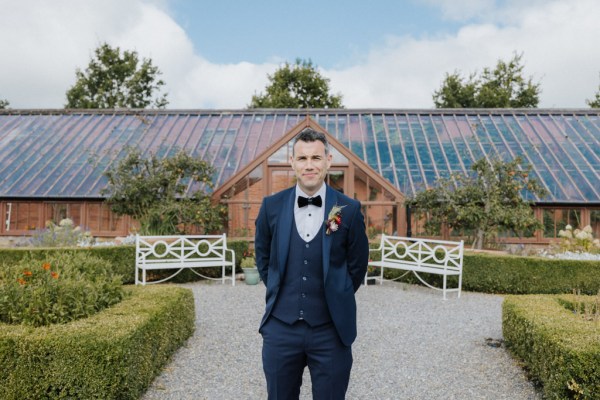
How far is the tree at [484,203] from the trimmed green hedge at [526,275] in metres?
1.70

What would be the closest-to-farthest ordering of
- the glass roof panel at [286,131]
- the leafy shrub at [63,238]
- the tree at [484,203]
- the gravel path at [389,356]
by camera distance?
the gravel path at [389,356]
the leafy shrub at [63,238]
the tree at [484,203]
the glass roof panel at [286,131]

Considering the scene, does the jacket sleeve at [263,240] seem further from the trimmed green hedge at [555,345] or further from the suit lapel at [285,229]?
the trimmed green hedge at [555,345]

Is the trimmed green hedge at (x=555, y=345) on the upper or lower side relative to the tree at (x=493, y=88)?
lower

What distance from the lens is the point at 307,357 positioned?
2.65 m

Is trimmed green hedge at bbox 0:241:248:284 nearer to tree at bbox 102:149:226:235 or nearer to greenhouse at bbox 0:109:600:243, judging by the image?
tree at bbox 102:149:226:235

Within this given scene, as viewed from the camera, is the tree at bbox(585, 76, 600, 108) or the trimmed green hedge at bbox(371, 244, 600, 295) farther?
the tree at bbox(585, 76, 600, 108)

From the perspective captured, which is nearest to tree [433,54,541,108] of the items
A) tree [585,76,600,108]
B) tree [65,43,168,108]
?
tree [585,76,600,108]

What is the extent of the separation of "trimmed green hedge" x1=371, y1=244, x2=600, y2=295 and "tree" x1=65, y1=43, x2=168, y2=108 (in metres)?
26.0

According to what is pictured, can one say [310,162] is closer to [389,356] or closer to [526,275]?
[389,356]

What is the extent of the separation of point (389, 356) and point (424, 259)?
4131mm

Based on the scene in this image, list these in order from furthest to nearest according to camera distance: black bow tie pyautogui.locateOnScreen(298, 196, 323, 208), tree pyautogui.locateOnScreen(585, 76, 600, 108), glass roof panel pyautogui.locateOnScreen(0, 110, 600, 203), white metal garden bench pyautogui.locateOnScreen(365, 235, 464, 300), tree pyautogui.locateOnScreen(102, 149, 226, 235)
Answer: tree pyautogui.locateOnScreen(585, 76, 600, 108), glass roof panel pyautogui.locateOnScreen(0, 110, 600, 203), tree pyautogui.locateOnScreen(102, 149, 226, 235), white metal garden bench pyautogui.locateOnScreen(365, 235, 464, 300), black bow tie pyautogui.locateOnScreen(298, 196, 323, 208)

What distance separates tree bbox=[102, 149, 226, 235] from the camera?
11.4 m

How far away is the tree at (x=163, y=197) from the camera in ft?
37.5

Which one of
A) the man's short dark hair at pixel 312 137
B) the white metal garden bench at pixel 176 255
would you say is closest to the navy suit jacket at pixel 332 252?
the man's short dark hair at pixel 312 137
